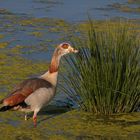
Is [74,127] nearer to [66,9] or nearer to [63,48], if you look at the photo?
[63,48]

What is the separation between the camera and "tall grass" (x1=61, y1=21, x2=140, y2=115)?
962 cm

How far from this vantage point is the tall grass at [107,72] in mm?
9617

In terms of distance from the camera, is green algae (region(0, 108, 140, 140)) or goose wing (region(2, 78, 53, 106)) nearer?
green algae (region(0, 108, 140, 140))

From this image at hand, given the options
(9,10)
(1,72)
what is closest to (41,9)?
(9,10)

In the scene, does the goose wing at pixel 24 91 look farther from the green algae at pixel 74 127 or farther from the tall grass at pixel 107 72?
the tall grass at pixel 107 72

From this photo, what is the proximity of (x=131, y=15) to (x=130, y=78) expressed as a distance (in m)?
10.5

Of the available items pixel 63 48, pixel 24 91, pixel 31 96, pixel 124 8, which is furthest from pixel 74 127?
pixel 124 8

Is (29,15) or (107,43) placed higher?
(107,43)

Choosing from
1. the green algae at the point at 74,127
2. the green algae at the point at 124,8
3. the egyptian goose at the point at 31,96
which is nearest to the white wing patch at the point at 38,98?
the egyptian goose at the point at 31,96

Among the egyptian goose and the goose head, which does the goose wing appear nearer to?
the egyptian goose

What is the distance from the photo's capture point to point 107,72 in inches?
379

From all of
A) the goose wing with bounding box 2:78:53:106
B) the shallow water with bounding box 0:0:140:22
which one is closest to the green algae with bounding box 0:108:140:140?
the goose wing with bounding box 2:78:53:106

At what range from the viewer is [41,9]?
21.0 m

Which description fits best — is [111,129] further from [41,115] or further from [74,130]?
[41,115]
